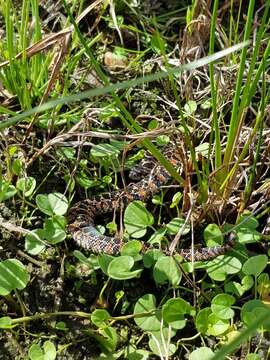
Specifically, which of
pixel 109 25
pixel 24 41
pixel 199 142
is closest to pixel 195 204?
pixel 199 142

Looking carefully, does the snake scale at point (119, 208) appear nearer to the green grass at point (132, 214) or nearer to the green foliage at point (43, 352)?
the green grass at point (132, 214)

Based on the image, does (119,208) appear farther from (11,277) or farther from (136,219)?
(11,277)

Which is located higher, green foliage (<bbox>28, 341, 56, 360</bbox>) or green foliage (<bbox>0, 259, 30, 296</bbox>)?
green foliage (<bbox>0, 259, 30, 296</bbox>)

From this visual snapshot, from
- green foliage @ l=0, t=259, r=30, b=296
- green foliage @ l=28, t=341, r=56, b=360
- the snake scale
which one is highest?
green foliage @ l=0, t=259, r=30, b=296

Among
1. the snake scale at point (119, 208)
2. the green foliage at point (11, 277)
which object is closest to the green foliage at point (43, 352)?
the green foliage at point (11, 277)

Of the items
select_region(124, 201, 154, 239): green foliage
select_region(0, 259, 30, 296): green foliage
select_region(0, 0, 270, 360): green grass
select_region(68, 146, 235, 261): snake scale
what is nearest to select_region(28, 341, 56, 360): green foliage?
select_region(0, 0, 270, 360): green grass

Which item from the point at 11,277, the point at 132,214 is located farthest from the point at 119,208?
the point at 11,277

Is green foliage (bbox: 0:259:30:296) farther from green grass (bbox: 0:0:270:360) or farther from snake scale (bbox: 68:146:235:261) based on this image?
snake scale (bbox: 68:146:235:261)

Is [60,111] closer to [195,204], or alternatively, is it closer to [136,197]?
[136,197]

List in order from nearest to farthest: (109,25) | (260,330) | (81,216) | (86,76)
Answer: (260,330)
(81,216)
(86,76)
(109,25)
